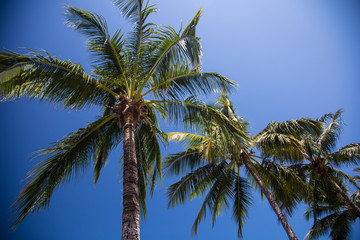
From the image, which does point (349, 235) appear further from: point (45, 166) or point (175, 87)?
point (45, 166)

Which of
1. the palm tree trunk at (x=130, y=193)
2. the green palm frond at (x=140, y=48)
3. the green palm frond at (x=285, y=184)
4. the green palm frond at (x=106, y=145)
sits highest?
the green palm frond at (x=140, y=48)

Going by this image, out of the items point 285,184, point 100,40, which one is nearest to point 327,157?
point 285,184

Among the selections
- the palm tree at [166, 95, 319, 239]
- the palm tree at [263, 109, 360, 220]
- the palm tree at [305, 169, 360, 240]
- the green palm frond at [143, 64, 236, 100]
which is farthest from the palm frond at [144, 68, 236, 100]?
the palm tree at [305, 169, 360, 240]

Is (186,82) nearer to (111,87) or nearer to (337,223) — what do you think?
(111,87)

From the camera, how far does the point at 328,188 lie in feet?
45.4

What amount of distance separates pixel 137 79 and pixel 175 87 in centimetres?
146

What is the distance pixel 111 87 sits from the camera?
786cm

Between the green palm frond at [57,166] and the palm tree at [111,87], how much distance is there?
0.8 inches

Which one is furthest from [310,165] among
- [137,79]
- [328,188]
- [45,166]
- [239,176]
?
[45,166]

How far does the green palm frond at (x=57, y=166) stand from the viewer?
234 inches

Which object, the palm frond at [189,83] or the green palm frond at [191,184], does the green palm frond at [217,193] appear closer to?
the green palm frond at [191,184]

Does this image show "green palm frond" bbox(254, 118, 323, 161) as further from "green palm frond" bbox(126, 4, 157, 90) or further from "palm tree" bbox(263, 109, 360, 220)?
"green palm frond" bbox(126, 4, 157, 90)

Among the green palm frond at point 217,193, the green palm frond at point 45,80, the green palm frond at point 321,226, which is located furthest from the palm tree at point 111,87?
the green palm frond at point 321,226

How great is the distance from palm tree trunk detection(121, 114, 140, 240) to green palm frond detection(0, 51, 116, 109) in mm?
1661
